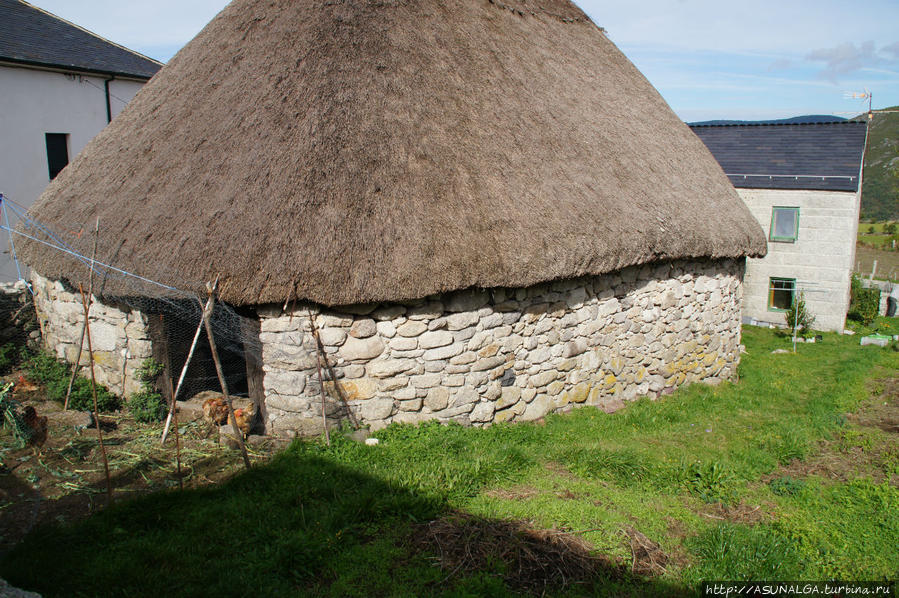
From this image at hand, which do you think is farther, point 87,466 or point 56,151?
point 56,151

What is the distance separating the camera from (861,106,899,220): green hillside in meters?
46.3

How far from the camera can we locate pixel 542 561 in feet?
13.1

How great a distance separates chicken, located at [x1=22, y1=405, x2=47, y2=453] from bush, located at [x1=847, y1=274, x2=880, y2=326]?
1857 centimetres

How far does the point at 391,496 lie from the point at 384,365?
1520mm

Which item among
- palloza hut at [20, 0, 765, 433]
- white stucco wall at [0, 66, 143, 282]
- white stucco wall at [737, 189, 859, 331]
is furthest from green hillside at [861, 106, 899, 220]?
white stucco wall at [0, 66, 143, 282]

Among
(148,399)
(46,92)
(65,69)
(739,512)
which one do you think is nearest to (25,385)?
(148,399)

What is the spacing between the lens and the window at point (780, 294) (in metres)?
15.2

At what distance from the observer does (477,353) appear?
6.15 meters

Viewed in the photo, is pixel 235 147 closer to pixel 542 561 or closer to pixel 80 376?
pixel 80 376

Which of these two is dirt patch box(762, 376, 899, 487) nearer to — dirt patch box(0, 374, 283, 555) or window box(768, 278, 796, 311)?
dirt patch box(0, 374, 283, 555)

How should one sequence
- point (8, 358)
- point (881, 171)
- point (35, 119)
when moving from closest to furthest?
point (8, 358)
point (35, 119)
point (881, 171)

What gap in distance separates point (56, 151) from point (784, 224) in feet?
59.5

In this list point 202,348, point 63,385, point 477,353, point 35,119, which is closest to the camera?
point 477,353

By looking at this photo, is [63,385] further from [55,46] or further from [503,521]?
[55,46]
